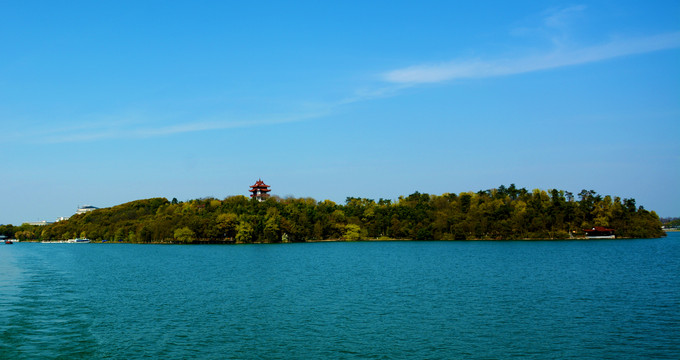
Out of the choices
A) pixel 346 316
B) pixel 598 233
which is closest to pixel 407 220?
pixel 598 233

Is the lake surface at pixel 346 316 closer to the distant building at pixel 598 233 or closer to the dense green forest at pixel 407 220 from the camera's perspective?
the dense green forest at pixel 407 220

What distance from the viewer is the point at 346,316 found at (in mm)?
26562

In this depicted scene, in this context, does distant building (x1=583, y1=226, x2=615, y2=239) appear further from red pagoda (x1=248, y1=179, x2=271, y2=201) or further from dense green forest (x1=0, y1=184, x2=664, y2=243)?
red pagoda (x1=248, y1=179, x2=271, y2=201)

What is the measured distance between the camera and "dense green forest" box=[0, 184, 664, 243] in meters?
128

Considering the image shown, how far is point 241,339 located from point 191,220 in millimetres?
114882

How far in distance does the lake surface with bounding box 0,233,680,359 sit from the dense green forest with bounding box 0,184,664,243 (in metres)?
83.7

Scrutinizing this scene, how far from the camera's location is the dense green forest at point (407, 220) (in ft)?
421

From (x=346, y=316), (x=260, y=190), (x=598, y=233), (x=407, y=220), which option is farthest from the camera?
(x=260, y=190)

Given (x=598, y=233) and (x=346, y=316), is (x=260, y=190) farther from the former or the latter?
(x=346, y=316)

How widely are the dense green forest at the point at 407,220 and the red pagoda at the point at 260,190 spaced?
84.2 ft

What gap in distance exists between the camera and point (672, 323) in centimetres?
2447

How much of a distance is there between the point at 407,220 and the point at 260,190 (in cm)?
6821

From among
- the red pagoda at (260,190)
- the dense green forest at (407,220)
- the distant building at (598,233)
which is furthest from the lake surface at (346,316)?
the red pagoda at (260,190)

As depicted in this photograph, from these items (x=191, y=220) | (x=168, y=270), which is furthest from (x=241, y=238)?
(x=168, y=270)
